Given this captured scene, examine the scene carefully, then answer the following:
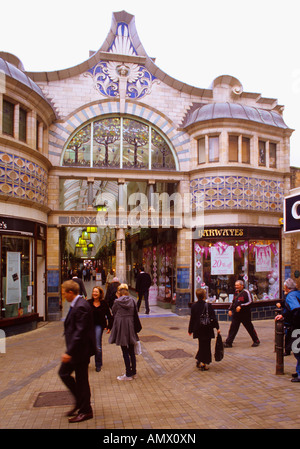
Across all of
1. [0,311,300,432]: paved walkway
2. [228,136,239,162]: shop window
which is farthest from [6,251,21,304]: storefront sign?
[228,136,239,162]: shop window

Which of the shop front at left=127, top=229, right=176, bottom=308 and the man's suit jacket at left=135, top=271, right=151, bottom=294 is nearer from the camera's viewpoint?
the man's suit jacket at left=135, top=271, right=151, bottom=294

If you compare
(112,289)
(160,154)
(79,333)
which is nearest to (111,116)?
(160,154)

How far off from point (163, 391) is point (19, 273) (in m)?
7.05

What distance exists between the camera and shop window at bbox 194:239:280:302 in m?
14.7

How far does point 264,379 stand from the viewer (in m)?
7.05

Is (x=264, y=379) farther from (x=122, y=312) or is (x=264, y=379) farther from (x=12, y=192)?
(x=12, y=192)

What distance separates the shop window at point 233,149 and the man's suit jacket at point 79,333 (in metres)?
11.1

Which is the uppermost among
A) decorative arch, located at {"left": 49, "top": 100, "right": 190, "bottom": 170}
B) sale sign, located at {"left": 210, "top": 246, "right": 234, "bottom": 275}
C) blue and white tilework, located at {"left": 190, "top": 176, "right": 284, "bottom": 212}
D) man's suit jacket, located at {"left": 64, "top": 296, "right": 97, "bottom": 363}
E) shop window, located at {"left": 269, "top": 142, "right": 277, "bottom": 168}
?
decorative arch, located at {"left": 49, "top": 100, "right": 190, "bottom": 170}

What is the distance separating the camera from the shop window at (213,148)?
15110 millimetres

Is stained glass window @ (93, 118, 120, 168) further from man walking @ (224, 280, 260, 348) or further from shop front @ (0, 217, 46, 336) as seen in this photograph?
man walking @ (224, 280, 260, 348)

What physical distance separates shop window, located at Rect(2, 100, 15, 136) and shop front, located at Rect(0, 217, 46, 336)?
266cm

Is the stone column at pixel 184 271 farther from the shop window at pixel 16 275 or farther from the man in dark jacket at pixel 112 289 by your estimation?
the shop window at pixel 16 275

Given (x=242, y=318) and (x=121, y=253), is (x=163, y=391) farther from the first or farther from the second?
(x=121, y=253)

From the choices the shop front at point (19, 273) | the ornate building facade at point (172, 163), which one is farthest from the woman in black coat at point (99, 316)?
the ornate building facade at point (172, 163)
